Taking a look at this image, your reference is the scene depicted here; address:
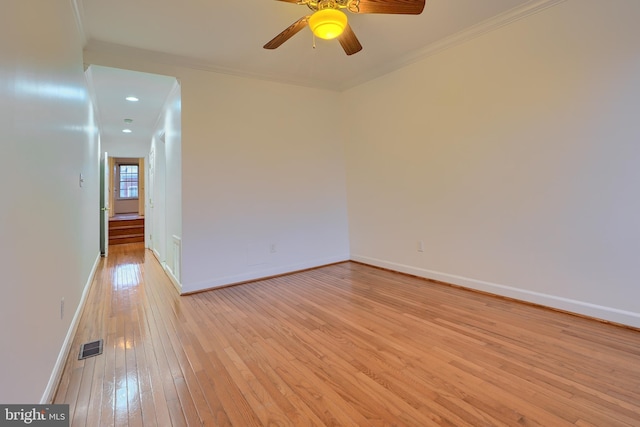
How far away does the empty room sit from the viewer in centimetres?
154

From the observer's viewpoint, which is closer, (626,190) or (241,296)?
(626,190)

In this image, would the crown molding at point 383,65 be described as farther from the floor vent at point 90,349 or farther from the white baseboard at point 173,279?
the floor vent at point 90,349

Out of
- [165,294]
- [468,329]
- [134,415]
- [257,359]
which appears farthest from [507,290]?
[165,294]

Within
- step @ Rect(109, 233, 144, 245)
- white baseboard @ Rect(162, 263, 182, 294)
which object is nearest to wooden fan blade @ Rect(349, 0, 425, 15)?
white baseboard @ Rect(162, 263, 182, 294)

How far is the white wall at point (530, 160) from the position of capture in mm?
2303

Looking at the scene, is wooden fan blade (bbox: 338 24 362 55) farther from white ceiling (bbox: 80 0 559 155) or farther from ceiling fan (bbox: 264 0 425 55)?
white ceiling (bbox: 80 0 559 155)

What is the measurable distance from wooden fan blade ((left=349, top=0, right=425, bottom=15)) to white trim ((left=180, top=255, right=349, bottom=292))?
3029 mm

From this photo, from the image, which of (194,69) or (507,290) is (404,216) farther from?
(194,69)

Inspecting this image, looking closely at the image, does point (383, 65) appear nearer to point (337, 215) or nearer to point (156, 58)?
point (337, 215)

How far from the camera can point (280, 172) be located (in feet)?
13.6

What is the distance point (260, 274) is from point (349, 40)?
112 inches

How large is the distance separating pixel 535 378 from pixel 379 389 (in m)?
0.89

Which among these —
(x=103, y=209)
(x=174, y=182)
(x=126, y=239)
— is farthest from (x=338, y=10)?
(x=126, y=239)

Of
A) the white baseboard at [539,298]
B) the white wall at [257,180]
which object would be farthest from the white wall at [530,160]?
the white wall at [257,180]
